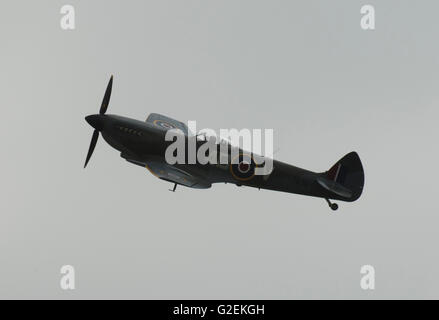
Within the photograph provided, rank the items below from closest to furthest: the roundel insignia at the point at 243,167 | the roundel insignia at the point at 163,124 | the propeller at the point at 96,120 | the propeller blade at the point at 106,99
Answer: the roundel insignia at the point at 243,167
the propeller at the point at 96,120
the propeller blade at the point at 106,99
the roundel insignia at the point at 163,124

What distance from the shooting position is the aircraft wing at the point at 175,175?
23.4m

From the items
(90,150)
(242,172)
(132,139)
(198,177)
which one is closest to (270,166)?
(242,172)

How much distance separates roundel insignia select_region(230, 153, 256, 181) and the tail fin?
3.11m

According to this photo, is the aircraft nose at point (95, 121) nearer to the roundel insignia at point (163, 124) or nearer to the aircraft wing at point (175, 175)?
the roundel insignia at point (163, 124)

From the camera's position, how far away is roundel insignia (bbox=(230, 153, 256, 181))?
2444 centimetres

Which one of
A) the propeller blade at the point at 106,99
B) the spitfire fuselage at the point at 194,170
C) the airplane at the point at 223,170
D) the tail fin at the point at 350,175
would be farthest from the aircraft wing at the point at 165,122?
the tail fin at the point at 350,175

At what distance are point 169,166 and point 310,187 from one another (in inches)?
217

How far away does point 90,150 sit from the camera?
27125mm

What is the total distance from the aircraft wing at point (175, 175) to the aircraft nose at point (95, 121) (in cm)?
304

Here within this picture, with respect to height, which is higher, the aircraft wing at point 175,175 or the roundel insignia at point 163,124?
the roundel insignia at point 163,124

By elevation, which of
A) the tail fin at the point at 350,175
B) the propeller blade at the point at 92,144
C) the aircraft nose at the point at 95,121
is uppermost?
the aircraft nose at the point at 95,121

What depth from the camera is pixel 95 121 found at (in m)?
26.5
